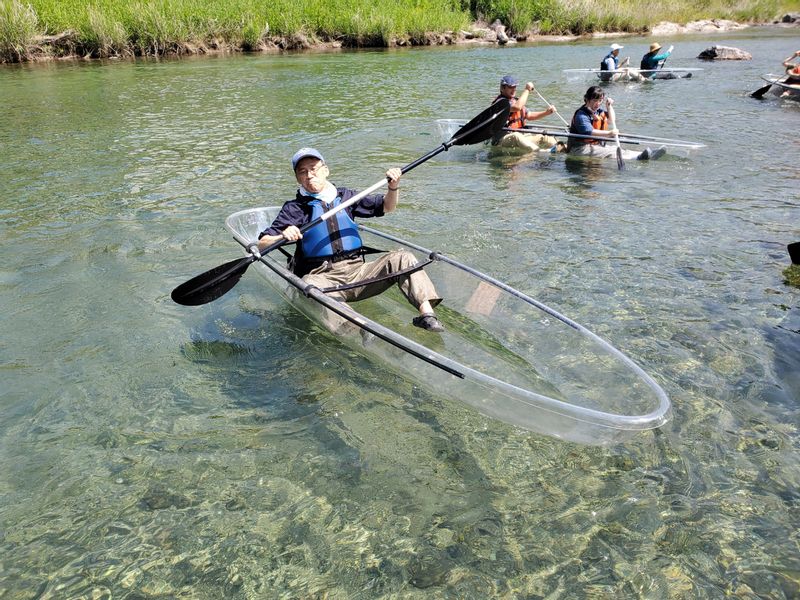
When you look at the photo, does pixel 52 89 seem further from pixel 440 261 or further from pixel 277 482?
pixel 277 482

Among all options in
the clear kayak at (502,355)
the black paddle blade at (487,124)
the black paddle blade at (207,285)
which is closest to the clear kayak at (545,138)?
the black paddle blade at (487,124)

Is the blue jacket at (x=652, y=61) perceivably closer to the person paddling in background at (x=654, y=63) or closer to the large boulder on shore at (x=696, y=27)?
the person paddling in background at (x=654, y=63)

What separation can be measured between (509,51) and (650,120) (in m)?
17.8

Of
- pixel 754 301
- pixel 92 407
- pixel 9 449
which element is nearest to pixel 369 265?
pixel 92 407

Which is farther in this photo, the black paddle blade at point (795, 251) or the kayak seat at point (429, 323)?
the black paddle blade at point (795, 251)

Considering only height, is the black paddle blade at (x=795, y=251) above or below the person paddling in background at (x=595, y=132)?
below

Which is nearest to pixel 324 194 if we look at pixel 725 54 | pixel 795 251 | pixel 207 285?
pixel 207 285

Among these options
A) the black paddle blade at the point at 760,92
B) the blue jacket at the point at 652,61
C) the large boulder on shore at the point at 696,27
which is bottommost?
the black paddle blade at the point at 760,92

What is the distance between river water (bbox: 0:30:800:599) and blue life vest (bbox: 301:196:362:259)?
621mm

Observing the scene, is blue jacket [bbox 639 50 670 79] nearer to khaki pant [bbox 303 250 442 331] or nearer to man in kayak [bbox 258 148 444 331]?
man in kayak [bbox 258 148 444 331]

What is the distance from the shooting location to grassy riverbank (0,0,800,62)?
2375 cm

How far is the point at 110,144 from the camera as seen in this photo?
1151 cm

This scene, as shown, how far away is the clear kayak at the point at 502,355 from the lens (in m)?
3.30

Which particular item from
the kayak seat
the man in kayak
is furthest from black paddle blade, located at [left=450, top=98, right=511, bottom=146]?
the kayak seat
